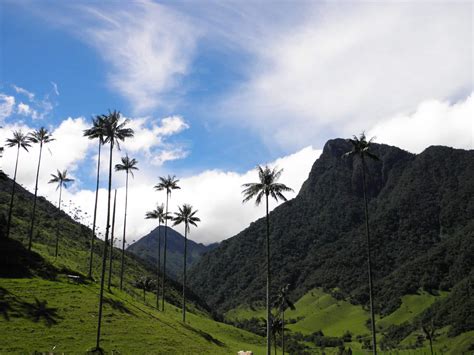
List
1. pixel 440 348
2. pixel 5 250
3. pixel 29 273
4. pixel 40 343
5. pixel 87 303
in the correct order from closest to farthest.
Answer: pixel 40 343, pixel 87 303, pixel 29 273, pixel 5 250, pixel 440 348

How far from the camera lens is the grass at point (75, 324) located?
49375mm

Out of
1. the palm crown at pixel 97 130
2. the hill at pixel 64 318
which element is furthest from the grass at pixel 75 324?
the palm crown at pixel 97 130

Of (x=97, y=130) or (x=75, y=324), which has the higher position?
(x=97, y=130)

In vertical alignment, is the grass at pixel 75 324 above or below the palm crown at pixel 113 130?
below

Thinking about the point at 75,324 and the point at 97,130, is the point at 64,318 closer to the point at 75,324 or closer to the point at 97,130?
the point at 75,324

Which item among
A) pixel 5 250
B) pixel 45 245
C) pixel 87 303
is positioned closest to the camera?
pixel 87 303

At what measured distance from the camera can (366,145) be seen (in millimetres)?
50469

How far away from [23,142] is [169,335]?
45.8 m

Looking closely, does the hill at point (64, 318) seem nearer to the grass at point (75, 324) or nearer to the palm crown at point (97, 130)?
the grass at point (75, 324)

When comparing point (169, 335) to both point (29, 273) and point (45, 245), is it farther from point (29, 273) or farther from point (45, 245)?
point (45, 245)

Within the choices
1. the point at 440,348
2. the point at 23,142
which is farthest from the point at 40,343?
the point at 440,348

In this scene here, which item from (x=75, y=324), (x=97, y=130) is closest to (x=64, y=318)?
(x=75, y=324)

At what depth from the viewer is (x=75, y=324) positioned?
55.8 m

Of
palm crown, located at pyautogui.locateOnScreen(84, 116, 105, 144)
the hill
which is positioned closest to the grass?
the hill
